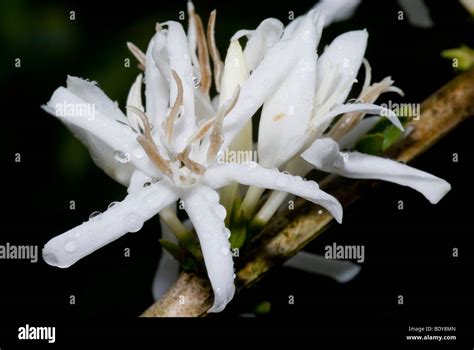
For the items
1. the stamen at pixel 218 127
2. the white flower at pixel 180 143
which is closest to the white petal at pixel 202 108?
the white flower at pixel 180 143

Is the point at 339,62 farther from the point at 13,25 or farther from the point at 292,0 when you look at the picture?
the point at 13,25

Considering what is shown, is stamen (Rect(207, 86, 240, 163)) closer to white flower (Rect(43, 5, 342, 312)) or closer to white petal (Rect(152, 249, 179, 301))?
white flower (Rect(43, 5, 342, 312))

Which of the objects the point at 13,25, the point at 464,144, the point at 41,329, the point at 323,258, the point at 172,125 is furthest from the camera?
the point at 13,25

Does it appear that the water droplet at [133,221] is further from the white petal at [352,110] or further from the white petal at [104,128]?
the white petal at [352,110]

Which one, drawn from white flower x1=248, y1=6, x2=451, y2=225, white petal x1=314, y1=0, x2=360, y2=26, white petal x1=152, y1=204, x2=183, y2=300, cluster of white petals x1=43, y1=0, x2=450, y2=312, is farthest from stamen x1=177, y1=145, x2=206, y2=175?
white petal x1=314, y1=0, x2=360, y2=26

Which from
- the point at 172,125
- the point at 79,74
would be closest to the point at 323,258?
the point at 172,125

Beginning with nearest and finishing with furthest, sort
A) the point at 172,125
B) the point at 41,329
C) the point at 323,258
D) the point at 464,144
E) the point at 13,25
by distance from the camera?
the point at 172,125, the point at 41,329, the point at 323,258, the point at 464,144, the point at 13,25

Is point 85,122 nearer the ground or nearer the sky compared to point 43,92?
nearer the ground
